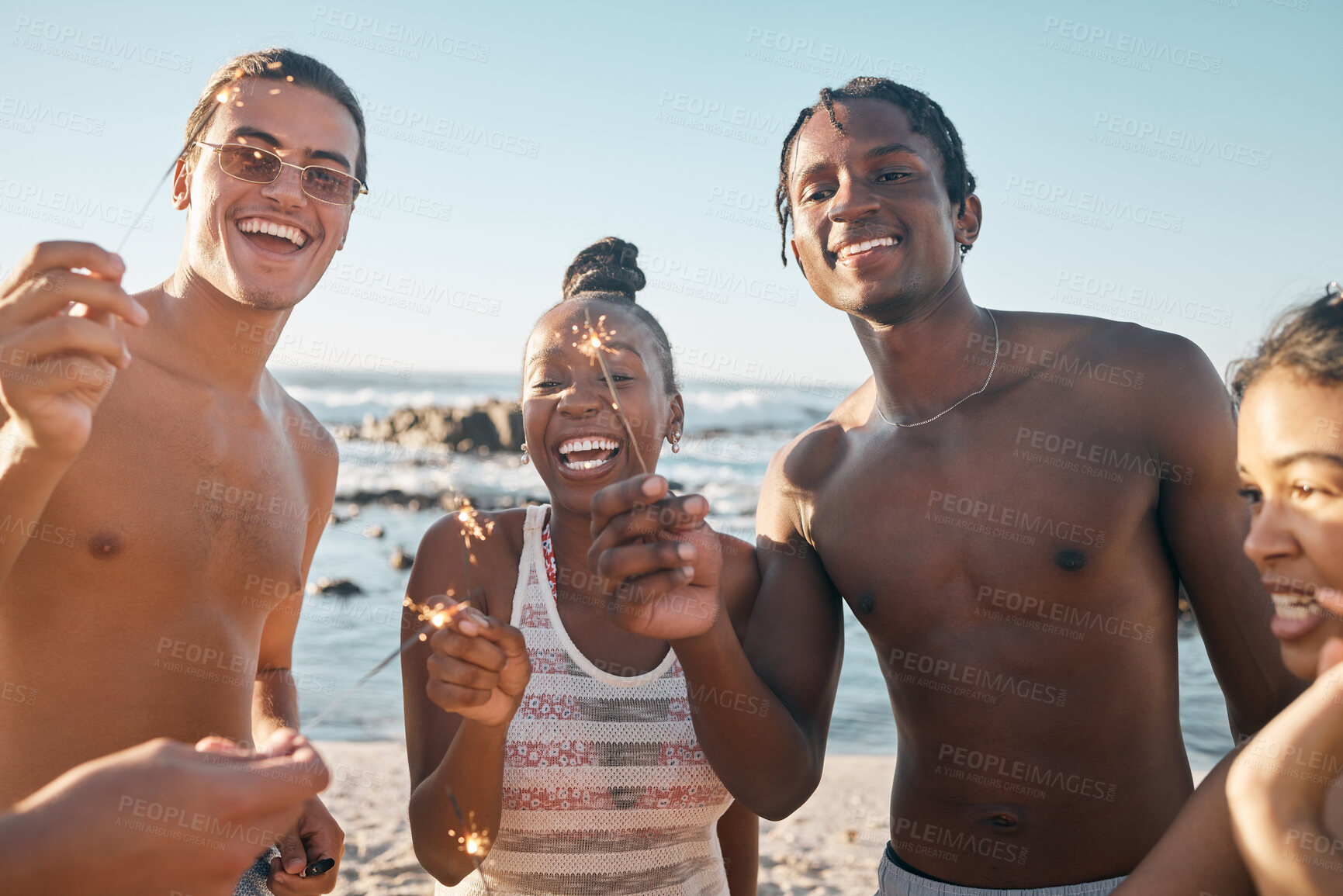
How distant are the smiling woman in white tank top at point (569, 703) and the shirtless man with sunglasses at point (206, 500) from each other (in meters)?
0.63

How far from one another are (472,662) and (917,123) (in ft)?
9.18

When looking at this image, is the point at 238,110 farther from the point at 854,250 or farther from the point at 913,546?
the point at 913,546

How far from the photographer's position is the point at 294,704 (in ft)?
12.1

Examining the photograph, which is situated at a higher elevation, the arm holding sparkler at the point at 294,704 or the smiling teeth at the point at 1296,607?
the smiling teeth at the point at 1296,607

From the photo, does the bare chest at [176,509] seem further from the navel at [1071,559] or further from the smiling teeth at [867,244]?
the navel at [1071,559]

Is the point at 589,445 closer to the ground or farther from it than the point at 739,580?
farther from it

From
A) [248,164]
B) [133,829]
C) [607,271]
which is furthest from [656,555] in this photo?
[248,164]

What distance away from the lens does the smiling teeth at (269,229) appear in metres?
3.48

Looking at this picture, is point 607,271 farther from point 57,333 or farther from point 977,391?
point 57,333

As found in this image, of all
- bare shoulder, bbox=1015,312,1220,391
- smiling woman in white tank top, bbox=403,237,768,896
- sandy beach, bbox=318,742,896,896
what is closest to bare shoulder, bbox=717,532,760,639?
smiling woman in white tank top, bbox=403,237,768,896

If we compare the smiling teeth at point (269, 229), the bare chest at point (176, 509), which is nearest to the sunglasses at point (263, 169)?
the smiling teeth at point (269, 229)

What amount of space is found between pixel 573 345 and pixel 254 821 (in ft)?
6.85

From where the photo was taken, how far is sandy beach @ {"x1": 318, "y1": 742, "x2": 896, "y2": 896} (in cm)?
583

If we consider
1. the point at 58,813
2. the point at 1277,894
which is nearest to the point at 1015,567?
the point at 1277,894
